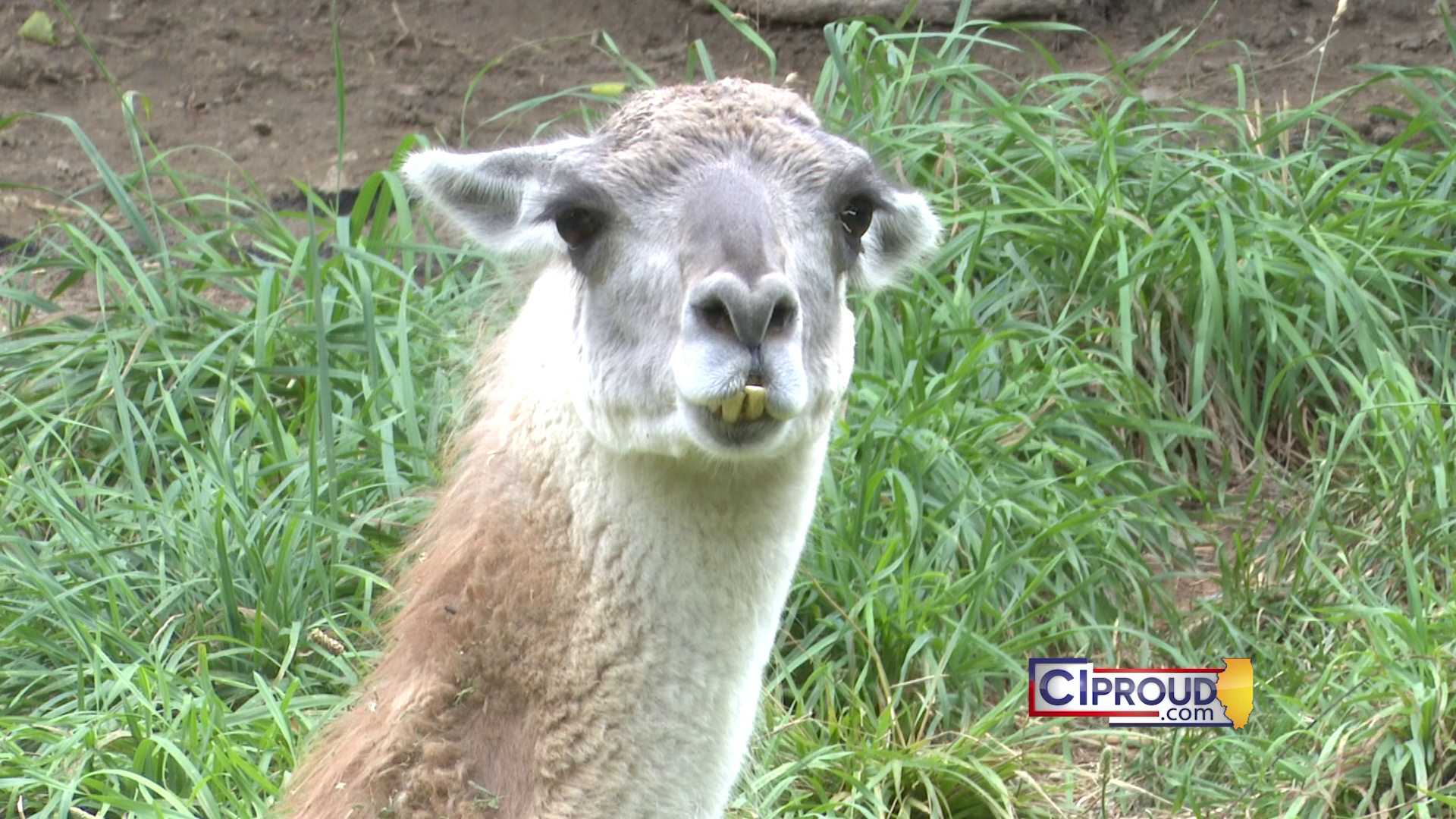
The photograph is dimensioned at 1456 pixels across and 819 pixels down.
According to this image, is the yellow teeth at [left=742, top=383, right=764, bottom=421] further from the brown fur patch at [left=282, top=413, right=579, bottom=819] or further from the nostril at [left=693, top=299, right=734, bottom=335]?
the brown fur patch at [left=282, top=413, right=579, bottom=819]

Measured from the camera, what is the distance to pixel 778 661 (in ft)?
16.1

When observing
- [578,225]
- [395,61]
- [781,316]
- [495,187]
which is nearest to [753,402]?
[781,316]

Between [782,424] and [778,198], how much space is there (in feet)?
1.47

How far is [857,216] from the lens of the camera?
11.1ft

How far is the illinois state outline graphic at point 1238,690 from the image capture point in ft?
16.0

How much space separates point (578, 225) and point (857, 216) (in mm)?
568

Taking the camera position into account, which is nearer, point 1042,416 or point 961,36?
point 1042,416

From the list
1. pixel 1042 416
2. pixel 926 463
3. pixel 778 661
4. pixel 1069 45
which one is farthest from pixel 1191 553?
pixel 1069 45

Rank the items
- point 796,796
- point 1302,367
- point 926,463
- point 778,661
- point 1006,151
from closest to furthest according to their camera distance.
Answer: point 796,796, point 778,661, point 926,463, point 1302,367, point 1006,151

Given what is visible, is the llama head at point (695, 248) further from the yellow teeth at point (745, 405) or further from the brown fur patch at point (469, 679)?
the brown fur patch at point (469, 679)

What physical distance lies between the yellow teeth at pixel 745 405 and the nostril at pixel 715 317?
11cm

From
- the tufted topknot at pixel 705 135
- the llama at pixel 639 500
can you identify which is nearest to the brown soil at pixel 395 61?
the tufted topknot at pixel 705 135

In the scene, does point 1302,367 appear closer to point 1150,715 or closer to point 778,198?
point 1150,715

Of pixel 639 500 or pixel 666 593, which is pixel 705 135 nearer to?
pixel 639 500
